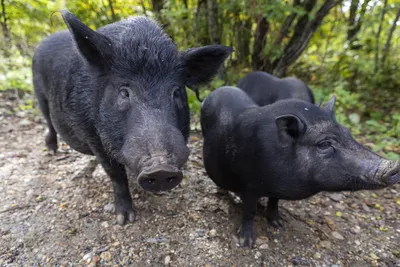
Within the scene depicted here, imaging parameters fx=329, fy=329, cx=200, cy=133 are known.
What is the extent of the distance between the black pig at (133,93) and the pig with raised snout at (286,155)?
46 cm

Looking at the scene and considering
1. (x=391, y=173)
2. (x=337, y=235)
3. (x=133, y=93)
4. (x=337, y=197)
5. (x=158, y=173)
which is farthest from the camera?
(x=337, y=197)

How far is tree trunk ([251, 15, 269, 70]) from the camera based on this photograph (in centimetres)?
563

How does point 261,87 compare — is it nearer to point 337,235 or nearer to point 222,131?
point 222,131

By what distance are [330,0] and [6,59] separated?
19.9 feet

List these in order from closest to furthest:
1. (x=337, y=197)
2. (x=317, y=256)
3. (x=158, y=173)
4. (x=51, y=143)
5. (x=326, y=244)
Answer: (x=158, y=173), (x=317, y=256), (x=326, y=244), (x=337, y=197), (x=51, y=143)

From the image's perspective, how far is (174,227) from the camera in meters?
3.10

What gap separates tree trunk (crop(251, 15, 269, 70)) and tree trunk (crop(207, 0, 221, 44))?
2.25ft

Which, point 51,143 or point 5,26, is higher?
point 5,26

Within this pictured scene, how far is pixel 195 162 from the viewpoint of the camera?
4.27m

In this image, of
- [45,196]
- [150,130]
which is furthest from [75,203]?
[150,130]

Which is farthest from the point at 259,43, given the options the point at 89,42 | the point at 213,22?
the point at 89,42

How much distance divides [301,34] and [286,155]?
3.75m

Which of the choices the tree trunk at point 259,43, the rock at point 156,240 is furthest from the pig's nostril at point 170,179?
the tree trunk at point 259,43

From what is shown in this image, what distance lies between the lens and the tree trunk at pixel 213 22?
5.19m
